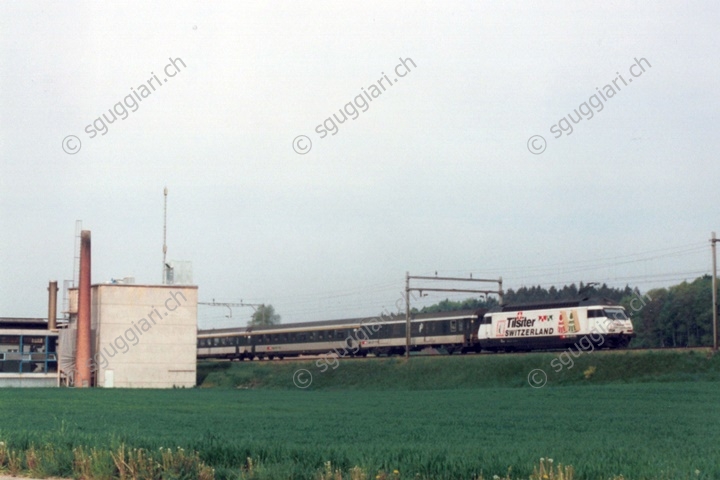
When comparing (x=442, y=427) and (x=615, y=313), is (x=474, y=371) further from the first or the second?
(x=442, y=427)

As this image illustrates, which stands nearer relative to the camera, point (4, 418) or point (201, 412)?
point (4, 418)

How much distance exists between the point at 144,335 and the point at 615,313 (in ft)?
122

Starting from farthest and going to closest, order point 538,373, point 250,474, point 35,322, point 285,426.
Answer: point 35,322
point 538,373
point 285,426
point 250,474

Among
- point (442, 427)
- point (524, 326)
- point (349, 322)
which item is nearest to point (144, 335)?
point (349, 322)

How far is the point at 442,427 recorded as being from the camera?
27.8 meters

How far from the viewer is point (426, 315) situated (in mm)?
66875

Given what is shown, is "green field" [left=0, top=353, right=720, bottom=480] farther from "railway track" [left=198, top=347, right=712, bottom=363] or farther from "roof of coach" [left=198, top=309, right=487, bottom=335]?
"roof of coach" [left=198, top=309, right=487, bottom=335]

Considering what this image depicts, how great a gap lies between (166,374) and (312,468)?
5924 cm

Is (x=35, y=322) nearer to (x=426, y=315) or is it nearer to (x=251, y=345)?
(x=251, y=345)

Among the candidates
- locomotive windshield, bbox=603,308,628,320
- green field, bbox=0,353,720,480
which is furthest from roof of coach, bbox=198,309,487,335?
locomotive windshield, bbox=603,308,628,320

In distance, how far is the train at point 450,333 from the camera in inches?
2143

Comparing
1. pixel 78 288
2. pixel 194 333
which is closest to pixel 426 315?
pixel 194 333

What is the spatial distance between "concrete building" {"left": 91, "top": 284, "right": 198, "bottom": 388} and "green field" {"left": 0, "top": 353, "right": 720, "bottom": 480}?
72.7 feet

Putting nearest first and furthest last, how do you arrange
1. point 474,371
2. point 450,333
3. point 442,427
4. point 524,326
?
point 442,427 < point 474,371 < point 524,326 < point 450,333
